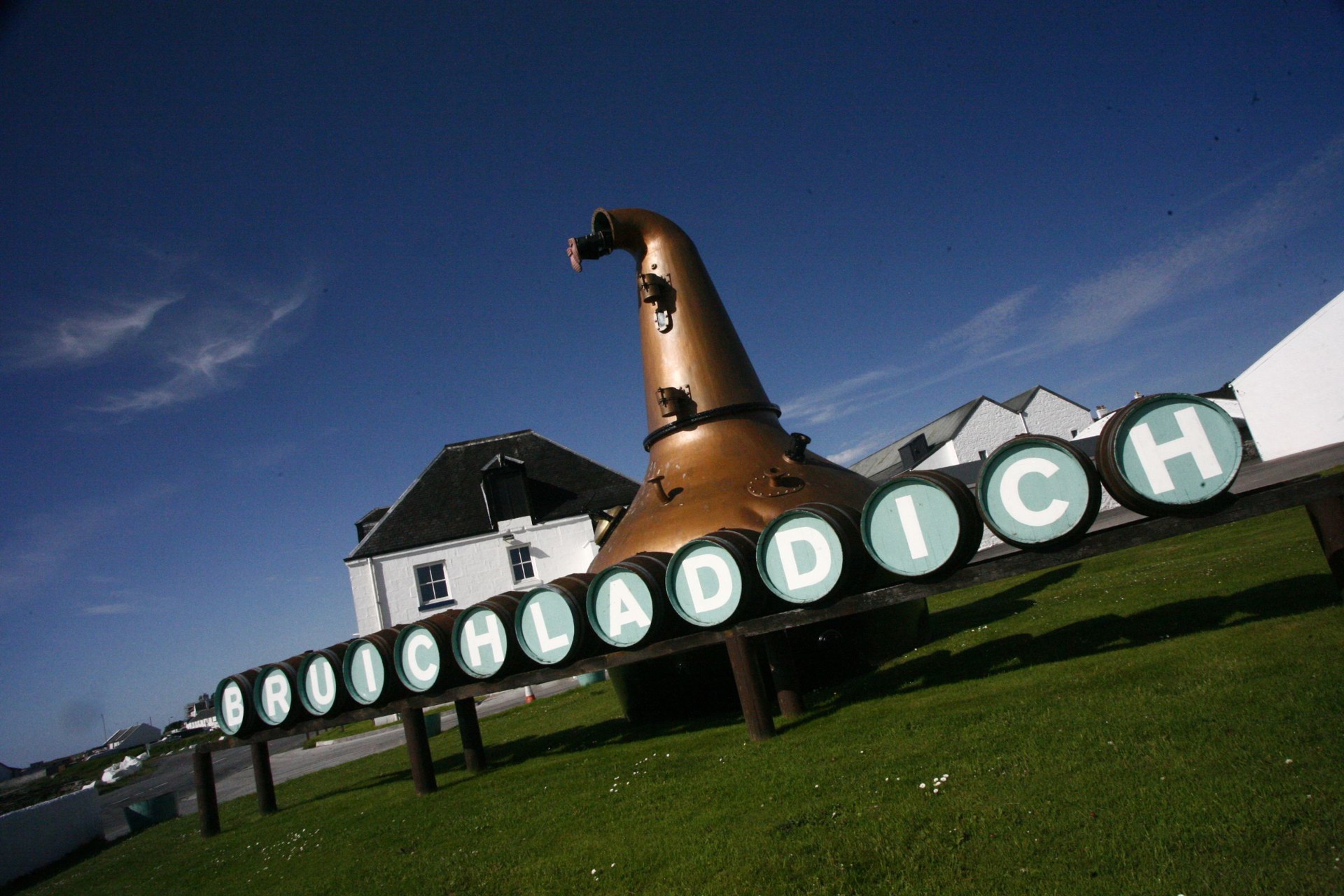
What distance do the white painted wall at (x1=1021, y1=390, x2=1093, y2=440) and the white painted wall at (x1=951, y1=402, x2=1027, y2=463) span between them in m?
2.44

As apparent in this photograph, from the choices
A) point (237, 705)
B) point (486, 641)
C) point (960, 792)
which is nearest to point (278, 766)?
point (237, 705)

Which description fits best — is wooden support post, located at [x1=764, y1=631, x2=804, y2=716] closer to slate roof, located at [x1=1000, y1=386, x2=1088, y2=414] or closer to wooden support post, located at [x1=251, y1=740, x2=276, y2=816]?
wooden support post, located at [x1=251, y1=740, x2=276, y2=816]

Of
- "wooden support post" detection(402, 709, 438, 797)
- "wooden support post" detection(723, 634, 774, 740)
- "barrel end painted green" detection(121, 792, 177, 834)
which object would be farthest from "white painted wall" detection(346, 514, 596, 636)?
"wooden support post" detection(723, 634, 774, 740)

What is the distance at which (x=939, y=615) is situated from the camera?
16.0m

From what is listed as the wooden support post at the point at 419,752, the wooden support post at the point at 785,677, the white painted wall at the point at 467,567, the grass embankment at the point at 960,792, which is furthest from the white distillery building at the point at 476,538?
the wooden support post at the point at 785,677

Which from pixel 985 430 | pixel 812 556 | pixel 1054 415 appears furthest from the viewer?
pixel 1054 415

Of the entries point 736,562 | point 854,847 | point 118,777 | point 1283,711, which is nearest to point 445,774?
point 736,562

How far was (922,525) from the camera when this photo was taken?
691cm

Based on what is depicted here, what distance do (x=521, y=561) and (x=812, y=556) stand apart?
20.1m

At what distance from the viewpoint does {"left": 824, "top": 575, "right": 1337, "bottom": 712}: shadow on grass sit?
25.3 feet

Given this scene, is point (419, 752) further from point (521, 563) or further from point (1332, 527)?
point (521, 563)

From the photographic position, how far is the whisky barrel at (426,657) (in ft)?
30.9

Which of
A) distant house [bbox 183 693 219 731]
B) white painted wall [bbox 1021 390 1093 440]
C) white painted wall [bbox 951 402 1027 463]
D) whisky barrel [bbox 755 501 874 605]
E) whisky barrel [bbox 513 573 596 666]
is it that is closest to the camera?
whisky barrel [bbox 755 501 874 605]

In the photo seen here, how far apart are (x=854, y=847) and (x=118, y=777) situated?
44.0 m
